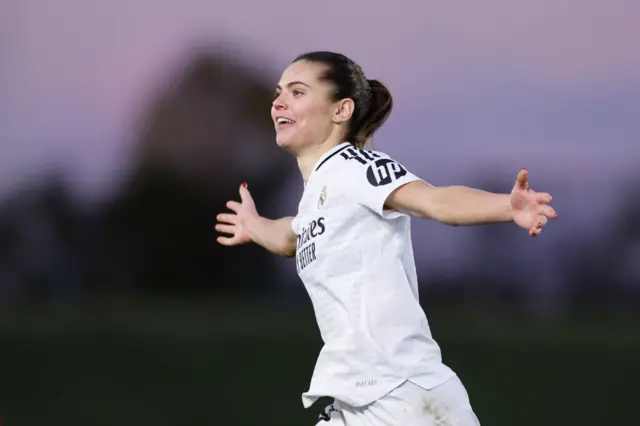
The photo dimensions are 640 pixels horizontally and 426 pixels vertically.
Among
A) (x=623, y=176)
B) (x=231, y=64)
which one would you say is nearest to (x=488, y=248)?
(x=623, y=176)

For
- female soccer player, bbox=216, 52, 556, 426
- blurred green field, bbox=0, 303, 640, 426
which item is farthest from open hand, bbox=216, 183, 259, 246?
blurred green field, bbox=0, 303, 640, 426

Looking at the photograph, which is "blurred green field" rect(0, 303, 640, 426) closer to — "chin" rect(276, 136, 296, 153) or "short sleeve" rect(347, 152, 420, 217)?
"chin" rect(276, 136, 296, 153)

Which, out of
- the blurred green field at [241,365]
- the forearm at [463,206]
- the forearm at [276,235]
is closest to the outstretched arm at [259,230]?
the forearm at [276,235]

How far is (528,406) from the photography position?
4.79 meters

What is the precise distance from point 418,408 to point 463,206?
51 cm

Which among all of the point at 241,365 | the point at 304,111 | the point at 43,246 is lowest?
the point at 241,365

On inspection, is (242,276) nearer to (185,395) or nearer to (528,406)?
(185,395)

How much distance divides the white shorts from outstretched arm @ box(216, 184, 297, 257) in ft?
2.37

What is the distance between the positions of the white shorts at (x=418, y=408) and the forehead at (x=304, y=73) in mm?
855

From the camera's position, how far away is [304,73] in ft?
8.60

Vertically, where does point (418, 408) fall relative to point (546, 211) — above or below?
below

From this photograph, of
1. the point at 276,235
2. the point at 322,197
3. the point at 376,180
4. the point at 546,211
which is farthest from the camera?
the point at 276,235

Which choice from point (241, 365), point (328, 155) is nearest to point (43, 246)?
point (241, 365)

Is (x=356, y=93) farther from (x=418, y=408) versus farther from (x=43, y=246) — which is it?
(x=43, y=246)
